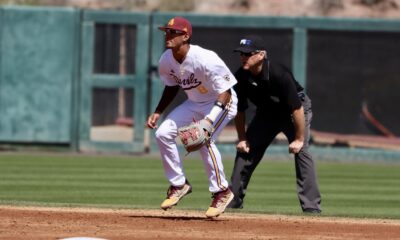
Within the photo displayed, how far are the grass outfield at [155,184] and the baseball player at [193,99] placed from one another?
134 cm

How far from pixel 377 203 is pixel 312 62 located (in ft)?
26.0

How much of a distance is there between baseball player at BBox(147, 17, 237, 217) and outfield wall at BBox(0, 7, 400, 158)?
1021 cm

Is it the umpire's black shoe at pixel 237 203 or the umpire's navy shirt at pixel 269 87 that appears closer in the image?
the umpire's navy shirt at pixel 269 87

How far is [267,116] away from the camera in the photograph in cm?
1116

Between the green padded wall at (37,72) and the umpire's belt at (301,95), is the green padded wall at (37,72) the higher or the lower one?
the lower one

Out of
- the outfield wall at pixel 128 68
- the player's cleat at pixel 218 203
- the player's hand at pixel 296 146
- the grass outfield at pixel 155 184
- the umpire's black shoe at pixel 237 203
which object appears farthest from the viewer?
the outfield wall at pixel 128 68

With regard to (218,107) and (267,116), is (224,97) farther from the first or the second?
(267,116)

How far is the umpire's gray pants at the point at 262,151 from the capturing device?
36.5ft

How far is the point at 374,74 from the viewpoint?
20250 millimetres

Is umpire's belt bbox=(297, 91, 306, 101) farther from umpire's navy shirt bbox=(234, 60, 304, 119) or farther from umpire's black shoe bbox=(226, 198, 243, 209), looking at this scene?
umpire's black shoe bbox=(226, 198, 243, 209)

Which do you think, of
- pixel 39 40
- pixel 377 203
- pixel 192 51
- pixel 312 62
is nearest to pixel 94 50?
pixel 39 40

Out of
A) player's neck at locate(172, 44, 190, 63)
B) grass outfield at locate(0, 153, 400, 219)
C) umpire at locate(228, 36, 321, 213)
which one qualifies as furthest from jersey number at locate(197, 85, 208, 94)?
grass outfield at locate(0, 153, 400, 219)

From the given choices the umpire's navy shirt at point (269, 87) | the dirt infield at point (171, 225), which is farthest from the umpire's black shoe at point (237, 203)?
the umpire's navy shirt at point (269, 87)

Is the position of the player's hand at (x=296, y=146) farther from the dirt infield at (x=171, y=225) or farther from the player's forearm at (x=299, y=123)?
the dirt infield at (x=171, y=225)
